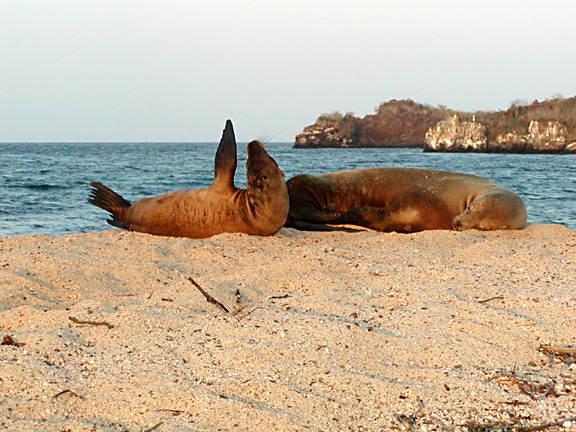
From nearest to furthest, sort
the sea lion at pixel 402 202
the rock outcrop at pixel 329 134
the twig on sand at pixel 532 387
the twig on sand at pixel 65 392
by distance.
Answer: the twig on sand at pixel 65 392
the twig on sand at pixel 532 387
the sea lion at pixel 402 202
the rock outcrop at pixel 329 134

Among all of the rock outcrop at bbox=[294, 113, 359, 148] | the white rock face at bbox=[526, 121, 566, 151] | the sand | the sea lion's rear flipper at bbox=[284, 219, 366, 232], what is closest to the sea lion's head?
the sea lion's rear flipper at bbox=[284, 219, 366, 232]

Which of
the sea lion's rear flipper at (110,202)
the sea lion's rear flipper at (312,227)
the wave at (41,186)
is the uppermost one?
the sea lion's rear flipper at (110,202)

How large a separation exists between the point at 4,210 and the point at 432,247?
8368 mm

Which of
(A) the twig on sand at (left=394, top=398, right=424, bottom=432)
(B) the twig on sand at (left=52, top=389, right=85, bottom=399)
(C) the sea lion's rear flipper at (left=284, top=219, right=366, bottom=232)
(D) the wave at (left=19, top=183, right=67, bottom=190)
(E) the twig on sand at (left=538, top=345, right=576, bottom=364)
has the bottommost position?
(D) the wave at (left=19, top=183, right=67, bottom=190)

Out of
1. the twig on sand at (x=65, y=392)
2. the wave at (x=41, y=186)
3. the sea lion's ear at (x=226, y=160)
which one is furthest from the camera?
the wave at (x=41, y=186)

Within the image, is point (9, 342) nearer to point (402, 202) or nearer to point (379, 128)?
point (402, 202)

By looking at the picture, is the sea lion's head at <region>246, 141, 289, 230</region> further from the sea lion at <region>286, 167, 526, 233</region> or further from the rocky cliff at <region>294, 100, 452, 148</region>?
the rocky cliff at <region>294, 100, 452, 148</region>

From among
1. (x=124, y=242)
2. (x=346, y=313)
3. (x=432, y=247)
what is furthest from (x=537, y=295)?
(x=124, y=242)

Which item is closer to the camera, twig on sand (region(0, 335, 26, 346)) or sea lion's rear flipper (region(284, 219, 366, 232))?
twig on sand (region(0, 335, 26, 346))

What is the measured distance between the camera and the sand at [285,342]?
2.33m

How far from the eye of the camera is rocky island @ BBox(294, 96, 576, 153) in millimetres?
66500

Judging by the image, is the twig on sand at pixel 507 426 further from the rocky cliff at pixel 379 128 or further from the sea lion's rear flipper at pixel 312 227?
the rocky cliff at pixel 379 128

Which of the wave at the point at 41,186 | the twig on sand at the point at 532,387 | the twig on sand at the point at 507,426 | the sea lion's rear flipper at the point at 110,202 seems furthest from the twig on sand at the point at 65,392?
the wave at the point at 41,186

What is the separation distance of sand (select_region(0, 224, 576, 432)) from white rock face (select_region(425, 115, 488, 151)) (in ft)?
221
